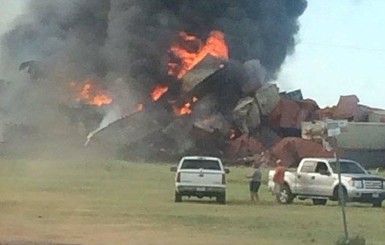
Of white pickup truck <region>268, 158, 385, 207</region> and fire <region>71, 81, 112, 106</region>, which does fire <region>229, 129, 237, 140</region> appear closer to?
fire <region>71, 81, 112, 106</region>

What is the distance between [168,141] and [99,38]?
15.0 ft

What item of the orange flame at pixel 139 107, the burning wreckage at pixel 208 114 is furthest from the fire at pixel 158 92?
the orange flame at pixel 139 107

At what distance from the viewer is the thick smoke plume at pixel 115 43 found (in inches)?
909

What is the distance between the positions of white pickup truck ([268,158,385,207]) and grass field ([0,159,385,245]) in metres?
0.31

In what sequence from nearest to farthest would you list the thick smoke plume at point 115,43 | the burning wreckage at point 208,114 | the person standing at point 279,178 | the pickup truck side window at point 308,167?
the person standing at point 279,178 → the pickup truck side window at point 308,167 → the thick smoke plume at point 115,43 → the burning wreckage at point 208,114

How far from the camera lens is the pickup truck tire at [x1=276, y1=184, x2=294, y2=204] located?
21641mm

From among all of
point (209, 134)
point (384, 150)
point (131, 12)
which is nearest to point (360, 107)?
point (384, 150)

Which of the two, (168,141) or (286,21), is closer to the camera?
(168,141)

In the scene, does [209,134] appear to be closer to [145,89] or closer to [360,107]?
[145,89]

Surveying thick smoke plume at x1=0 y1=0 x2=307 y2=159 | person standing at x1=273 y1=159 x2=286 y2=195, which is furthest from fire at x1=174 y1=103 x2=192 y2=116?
person standing at x1=273 y1=159 x2=286 y2=195

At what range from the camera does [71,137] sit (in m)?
23.1

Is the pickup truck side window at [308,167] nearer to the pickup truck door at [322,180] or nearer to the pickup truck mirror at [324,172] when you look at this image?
the pickup truck door at [322,180]

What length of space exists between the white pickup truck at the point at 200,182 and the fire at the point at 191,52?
792 centimetres

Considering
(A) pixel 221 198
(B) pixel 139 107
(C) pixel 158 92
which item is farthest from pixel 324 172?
(C) pixel 158 92
